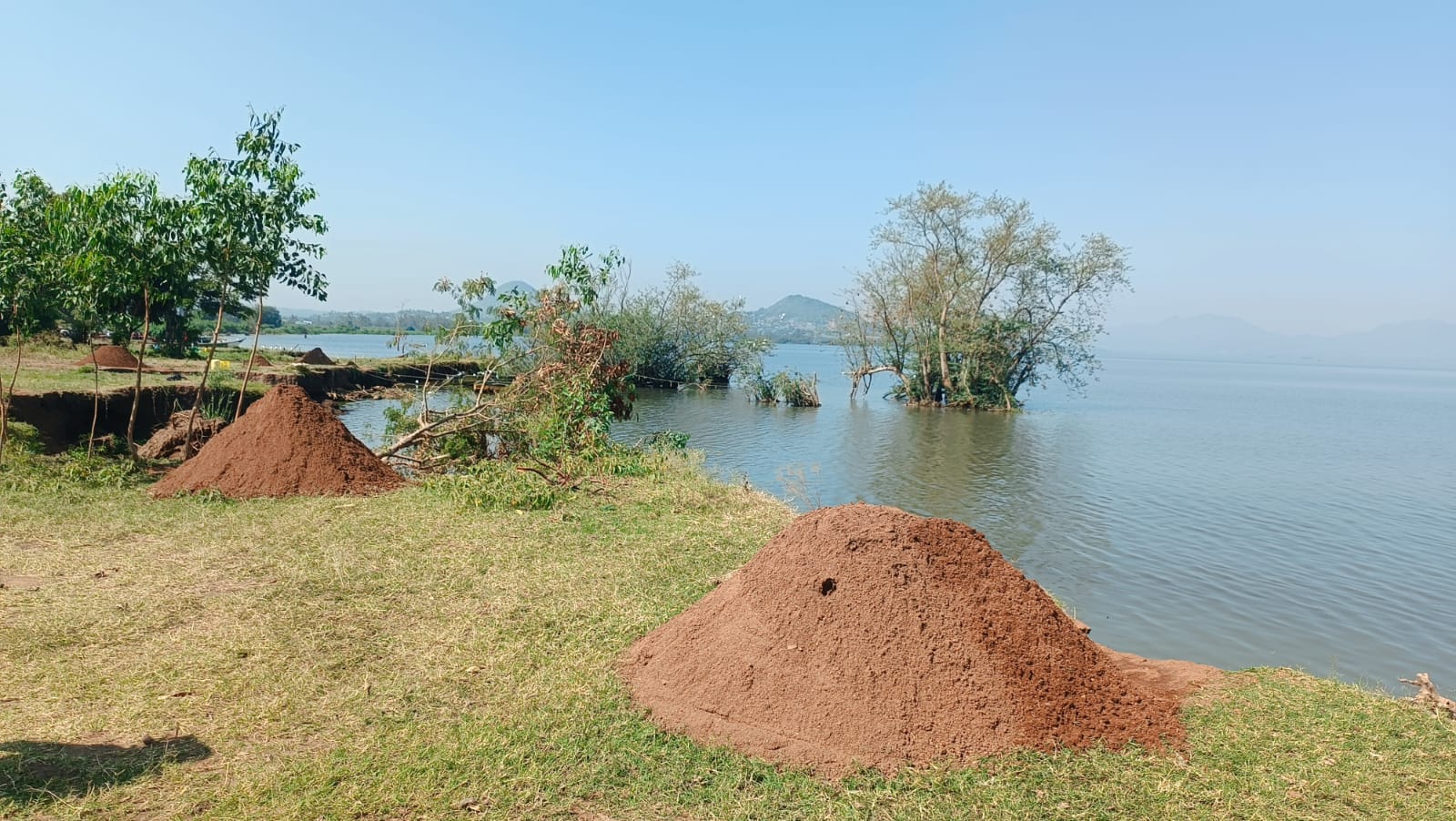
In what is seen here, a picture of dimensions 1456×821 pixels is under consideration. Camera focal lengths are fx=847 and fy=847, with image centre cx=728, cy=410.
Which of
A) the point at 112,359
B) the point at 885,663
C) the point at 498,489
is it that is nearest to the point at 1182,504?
the point at 498,489

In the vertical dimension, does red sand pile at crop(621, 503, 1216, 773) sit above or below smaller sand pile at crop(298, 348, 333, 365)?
below

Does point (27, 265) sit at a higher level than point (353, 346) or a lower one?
higher

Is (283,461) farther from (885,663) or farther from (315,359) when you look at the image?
(315,359)

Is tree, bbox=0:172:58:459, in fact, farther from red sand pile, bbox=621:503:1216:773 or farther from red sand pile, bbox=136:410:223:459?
red sand pile, bbox=621:503:1216:773

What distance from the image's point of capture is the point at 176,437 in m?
12.3

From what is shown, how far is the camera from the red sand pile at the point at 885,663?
4227mm

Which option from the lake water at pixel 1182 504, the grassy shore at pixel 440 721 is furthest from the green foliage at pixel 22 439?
the lake water at pixel 1182 504

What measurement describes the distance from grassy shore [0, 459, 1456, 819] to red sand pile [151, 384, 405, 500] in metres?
2.34

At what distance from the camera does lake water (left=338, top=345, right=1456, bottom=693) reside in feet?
28.7

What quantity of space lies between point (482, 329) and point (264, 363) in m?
17.4

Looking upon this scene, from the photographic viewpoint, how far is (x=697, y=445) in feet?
69.1

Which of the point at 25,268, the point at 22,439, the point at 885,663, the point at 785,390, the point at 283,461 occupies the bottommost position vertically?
the point at 22,439

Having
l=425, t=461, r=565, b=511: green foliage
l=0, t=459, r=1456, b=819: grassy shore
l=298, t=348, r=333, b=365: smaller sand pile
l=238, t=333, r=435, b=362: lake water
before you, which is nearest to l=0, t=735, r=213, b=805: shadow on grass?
l=0, t=459, r=1456, b=819: grassy shore

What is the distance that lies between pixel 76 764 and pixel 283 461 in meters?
6.77
